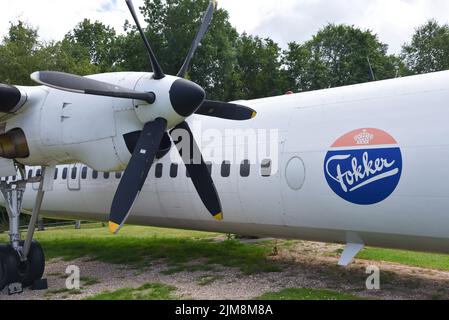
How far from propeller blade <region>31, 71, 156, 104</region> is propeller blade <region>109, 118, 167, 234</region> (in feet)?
1.62

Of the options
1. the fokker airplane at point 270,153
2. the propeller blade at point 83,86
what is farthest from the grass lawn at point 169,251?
the propeller blade at point 83,86

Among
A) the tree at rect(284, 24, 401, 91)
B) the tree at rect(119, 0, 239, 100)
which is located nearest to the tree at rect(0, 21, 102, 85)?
the tree at rect(119, 0, 239, 100)

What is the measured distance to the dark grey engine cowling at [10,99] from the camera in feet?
27.9

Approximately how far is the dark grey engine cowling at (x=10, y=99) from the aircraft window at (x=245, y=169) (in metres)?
4.26

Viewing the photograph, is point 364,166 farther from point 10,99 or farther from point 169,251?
point 169,251

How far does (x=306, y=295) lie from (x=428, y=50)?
53672mm

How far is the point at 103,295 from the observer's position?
848 centimetres

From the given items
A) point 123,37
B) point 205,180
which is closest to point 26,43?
point 123,37

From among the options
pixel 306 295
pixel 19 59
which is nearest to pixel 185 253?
pixel 306 295

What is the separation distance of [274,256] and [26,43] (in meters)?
22.9

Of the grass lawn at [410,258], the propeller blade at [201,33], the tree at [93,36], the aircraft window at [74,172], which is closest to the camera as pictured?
the propeller blade at [201,33]

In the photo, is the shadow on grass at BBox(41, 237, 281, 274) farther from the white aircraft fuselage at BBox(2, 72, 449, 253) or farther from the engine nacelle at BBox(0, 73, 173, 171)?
the engine nacelle at BBox(0, 73, 173, 171)

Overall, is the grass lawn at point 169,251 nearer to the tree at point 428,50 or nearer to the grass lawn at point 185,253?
the grass lawn at point 185,253

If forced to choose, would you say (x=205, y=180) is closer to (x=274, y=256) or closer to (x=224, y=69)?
(x=274, y=256)
